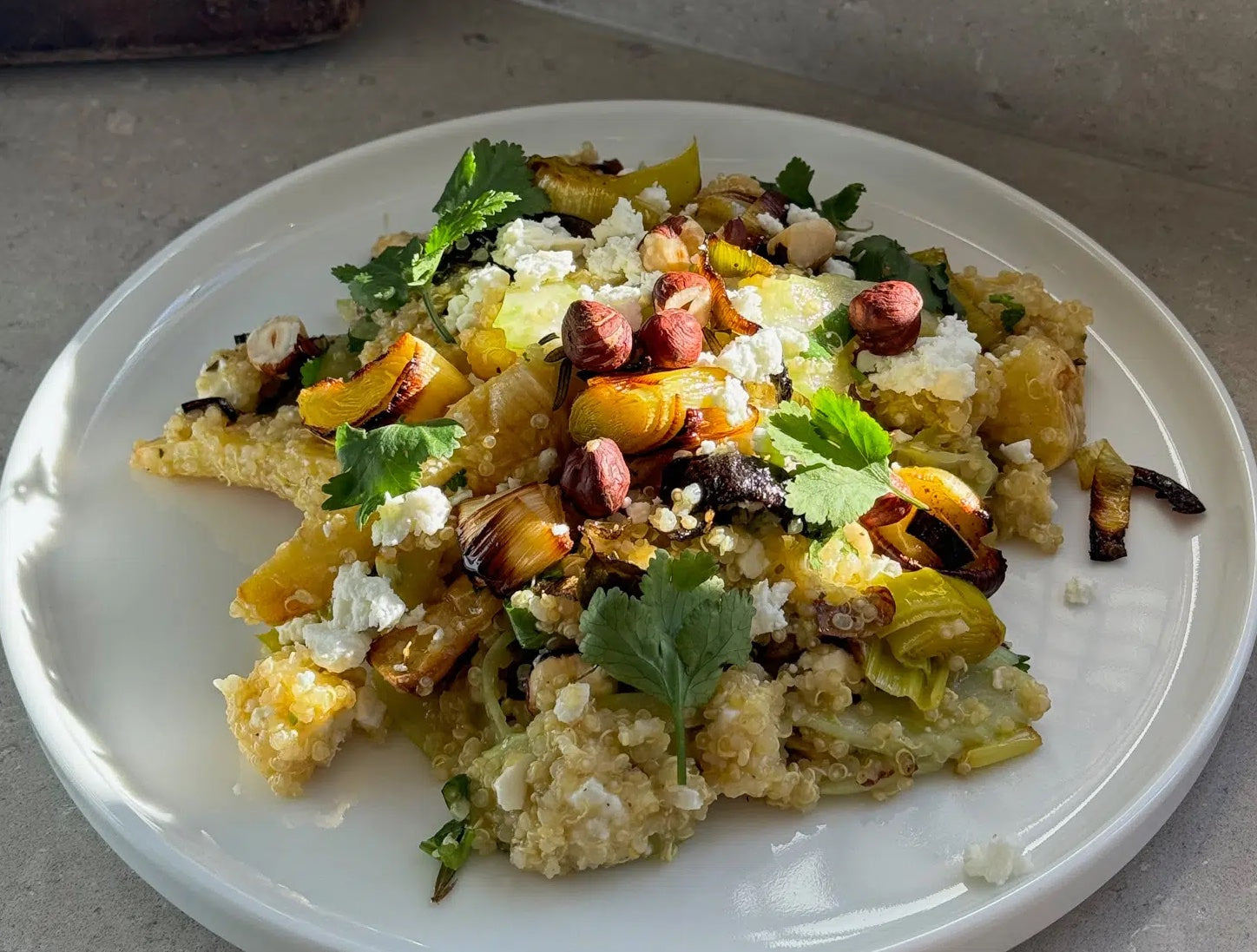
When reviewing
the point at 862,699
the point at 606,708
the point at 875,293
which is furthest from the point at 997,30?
the point at 606,708

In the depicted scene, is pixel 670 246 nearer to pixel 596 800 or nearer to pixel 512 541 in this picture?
pixel 512 541

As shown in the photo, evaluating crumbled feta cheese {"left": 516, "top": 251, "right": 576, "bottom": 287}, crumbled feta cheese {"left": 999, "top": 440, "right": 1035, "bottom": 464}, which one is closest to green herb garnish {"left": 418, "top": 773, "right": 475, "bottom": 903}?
crumbled feta cheese {"left": 516, "top": 251, "right": 576, "bottom": 287}

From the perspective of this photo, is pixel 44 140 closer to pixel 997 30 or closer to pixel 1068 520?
pixel 997 30

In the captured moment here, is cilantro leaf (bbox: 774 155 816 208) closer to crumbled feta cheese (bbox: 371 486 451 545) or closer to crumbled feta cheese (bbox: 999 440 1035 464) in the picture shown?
crumbled feta cheese (bbox: 999 440 1035 464)

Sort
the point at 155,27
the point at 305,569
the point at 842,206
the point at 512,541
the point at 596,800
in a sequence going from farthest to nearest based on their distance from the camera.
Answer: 1. the point at 155,27
2. the point at 842,206
3. the point at 305,569
4. the point at 512,541
5. the point at 596,800

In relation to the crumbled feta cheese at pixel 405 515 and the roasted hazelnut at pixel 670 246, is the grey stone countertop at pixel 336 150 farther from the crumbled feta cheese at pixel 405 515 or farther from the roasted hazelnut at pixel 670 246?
the roasted hazelnut at pixel 670 246

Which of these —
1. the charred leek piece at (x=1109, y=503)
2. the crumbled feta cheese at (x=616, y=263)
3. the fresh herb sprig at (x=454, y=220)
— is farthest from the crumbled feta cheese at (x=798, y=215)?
the charred leek piece at (x=1109, y=503)

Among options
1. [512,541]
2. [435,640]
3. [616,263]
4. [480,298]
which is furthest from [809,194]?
[435,640]
